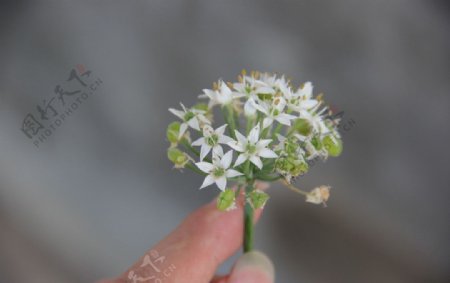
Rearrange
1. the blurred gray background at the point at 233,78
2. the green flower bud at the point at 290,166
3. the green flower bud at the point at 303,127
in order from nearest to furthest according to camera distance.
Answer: the green flower bud at the point at 290,166 → the green flower bud at the point at 303,127 → the blurred gray background at the point at 233,78

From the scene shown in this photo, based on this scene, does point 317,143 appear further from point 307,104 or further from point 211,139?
point 211,139

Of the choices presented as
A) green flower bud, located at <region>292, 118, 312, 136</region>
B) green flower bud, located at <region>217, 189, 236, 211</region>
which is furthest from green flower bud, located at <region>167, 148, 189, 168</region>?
green flower bud, located at <region>292, 118, 312, 136</region>

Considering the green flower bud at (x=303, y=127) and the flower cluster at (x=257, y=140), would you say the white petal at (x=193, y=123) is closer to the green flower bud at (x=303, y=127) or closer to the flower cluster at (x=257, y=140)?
the flower cluster at (x=257, y=140)

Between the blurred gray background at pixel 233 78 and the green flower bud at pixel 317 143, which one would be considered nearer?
the green flower bud at pixel 317 143

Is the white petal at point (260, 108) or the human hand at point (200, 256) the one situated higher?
the white petal at point (260, 108)

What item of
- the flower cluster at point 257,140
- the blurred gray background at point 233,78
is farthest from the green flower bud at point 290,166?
the blurred gray background at point 233,78

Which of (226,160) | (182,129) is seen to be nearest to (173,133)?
(182,129)

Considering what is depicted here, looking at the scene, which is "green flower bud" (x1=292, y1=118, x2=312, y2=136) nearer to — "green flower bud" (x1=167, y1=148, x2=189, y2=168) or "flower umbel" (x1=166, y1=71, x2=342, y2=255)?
"flower umbel" (x1=166, y1=71, x2=342, y2=255)
